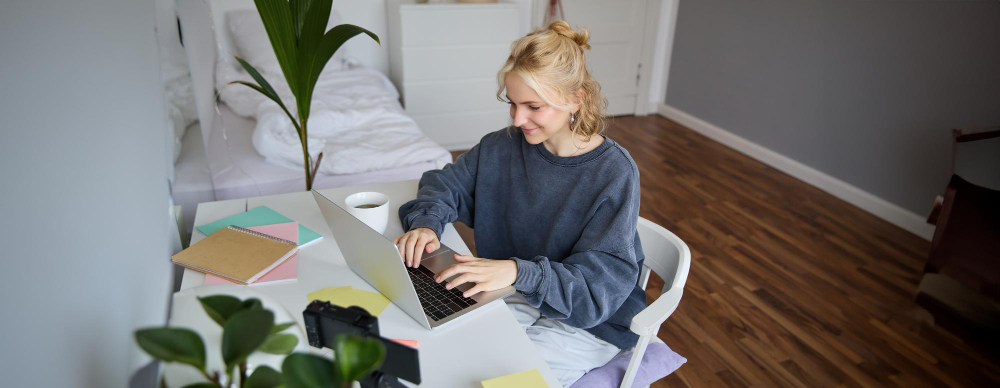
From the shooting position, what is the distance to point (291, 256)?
1.22 meters

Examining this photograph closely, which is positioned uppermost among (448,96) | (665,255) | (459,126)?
(665,255)

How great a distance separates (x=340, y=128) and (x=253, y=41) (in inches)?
49.3

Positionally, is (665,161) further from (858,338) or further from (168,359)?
(168,359)

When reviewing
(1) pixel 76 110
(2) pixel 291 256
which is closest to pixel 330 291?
(2) pixel 291 256

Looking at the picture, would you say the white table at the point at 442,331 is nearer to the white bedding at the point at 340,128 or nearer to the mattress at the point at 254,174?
the mattress at the point at 254,174

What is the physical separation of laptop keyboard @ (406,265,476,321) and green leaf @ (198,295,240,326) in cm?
56

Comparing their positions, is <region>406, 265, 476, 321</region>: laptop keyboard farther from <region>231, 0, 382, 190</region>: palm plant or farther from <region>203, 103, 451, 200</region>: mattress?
<region>203, 103, 451, 200</region>: mattress

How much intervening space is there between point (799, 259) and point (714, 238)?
38 cm

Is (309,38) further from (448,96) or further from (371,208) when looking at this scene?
(448,96)

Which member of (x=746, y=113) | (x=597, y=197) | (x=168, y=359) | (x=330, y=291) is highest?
(x=168, y=359)

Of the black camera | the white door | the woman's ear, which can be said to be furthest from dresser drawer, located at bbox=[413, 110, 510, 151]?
A: the black camera

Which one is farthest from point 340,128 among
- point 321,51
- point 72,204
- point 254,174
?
point 72,204

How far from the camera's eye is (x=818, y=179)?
3582mm

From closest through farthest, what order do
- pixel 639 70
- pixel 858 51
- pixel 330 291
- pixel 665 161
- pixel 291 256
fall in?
1. pixel 330 291
2. pixel 291 256
3. pixel 858 51
4. pixel 665 161
5. pixel 639 70
